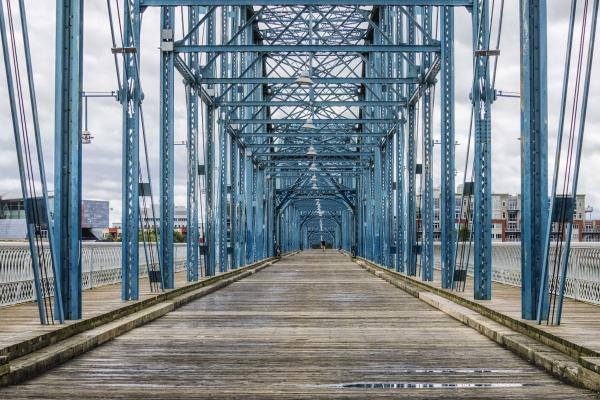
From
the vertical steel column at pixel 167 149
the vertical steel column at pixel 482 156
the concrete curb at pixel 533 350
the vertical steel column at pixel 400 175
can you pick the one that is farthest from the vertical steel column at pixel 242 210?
the vertical steel column at pixel 482 156

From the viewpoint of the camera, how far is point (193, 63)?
22953 millimetres

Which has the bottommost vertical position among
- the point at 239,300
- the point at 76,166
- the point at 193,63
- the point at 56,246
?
the point at 239,300

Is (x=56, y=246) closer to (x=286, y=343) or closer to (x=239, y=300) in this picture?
(x=286, y=343)

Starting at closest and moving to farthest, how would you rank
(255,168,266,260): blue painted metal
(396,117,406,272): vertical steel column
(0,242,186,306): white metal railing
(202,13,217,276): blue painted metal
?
(0,242,186,306): white metal railing < (202,13,217,276): blue painted metal < (396,117,406,272): vertical steel column < (255,168,266,260): blue painted metal

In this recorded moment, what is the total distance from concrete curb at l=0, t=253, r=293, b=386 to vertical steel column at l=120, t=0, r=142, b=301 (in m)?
0.66

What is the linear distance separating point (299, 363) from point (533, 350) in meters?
2.39

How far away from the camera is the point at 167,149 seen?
1828 centimetres

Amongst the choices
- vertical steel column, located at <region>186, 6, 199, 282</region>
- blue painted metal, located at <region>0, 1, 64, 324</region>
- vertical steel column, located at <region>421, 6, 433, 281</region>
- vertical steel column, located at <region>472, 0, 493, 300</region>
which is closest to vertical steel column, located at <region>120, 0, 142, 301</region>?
blue painted metal, located at <region>0, 1, 64, 324</region>

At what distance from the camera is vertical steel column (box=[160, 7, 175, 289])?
17734 millimetres

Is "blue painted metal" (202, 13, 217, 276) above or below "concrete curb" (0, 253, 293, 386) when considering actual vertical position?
above

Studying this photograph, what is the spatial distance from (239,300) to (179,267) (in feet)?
42.6

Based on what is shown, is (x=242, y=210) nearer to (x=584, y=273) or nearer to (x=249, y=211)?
(x=249, y=211)

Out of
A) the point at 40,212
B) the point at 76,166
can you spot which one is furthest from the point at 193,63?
the point at 40,212

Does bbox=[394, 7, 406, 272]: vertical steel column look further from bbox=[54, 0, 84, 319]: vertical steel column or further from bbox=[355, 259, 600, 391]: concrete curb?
bbox=[54, 0, 84, 319]: vertical steel column
